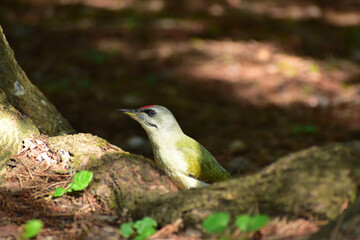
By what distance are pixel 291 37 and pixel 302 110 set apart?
14.2 ft

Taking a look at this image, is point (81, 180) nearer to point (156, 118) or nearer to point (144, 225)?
point (144, 225)

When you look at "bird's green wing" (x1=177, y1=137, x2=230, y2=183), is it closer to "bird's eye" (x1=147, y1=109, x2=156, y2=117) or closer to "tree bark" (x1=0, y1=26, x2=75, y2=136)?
"bird's eye" (x1=147, y1=109, x2=156, y2=117)

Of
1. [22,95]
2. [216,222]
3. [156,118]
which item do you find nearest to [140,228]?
[216,222]

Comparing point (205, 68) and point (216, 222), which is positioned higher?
point (216, 222)

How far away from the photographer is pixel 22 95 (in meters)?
4.08

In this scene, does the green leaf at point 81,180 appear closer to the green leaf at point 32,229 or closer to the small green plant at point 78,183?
the small green plant at point 78,183

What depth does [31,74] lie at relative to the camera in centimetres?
924

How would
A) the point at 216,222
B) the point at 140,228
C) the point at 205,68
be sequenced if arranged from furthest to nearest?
the point at 205,68 < the point at 140,228 < the point at 216,222

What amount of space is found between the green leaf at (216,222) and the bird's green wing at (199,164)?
1.79 meters

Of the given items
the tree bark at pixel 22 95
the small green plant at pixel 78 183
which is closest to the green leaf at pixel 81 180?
the small green plant at pixel 78 183

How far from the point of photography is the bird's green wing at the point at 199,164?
14.2ft

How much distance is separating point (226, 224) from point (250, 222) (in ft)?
0.49

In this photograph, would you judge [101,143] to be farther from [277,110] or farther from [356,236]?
[277,110]

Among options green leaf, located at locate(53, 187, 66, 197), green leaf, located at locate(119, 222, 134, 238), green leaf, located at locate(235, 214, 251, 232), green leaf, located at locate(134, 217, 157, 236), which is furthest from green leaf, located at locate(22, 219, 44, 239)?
green leaf, located at locate(235, 214, 251, 232)
